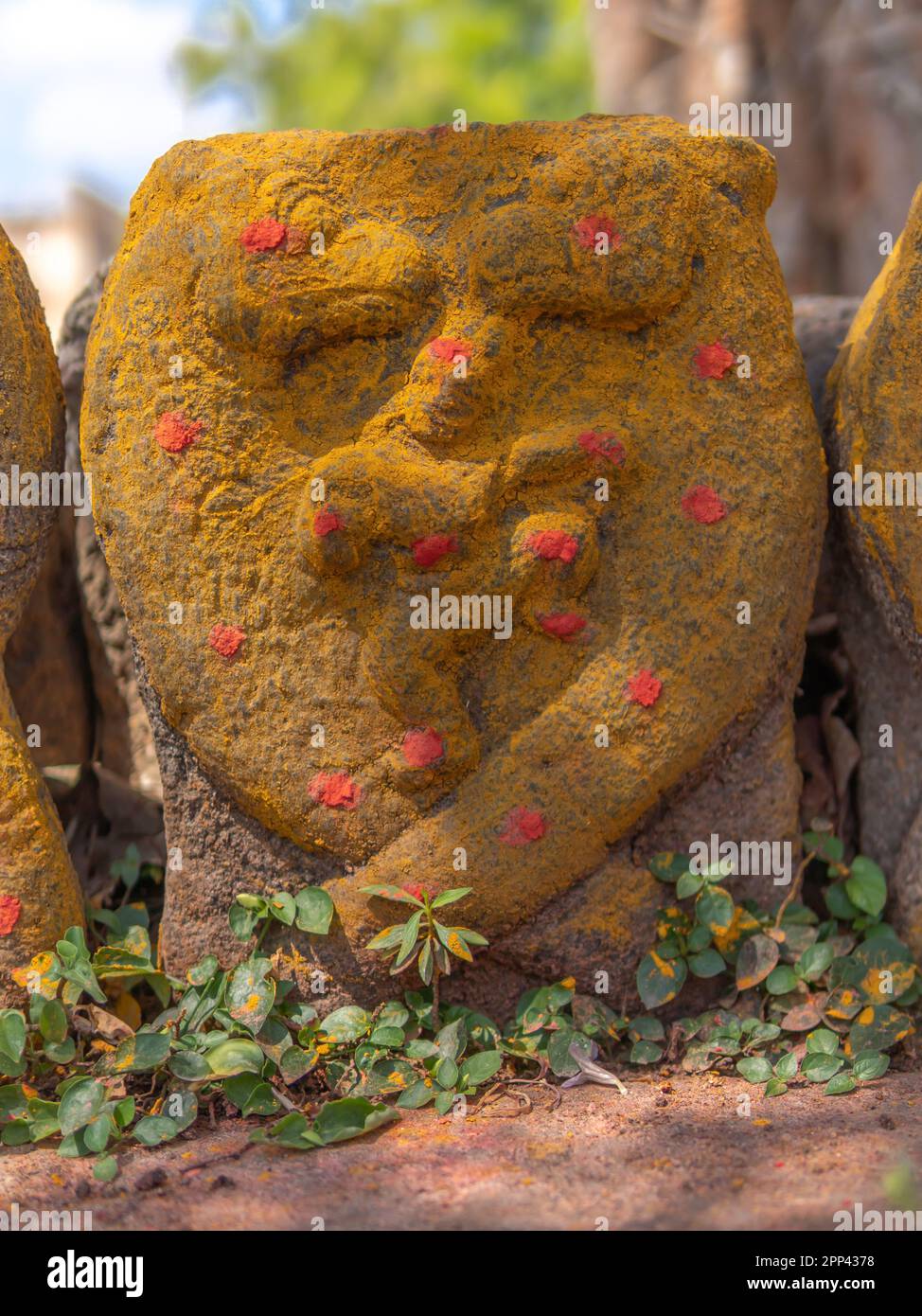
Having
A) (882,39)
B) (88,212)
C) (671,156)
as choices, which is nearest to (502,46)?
(88,212)

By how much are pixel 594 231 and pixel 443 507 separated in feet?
1.93

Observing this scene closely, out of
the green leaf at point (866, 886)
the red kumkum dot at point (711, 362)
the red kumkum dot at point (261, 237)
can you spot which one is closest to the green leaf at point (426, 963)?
the green leaf at point (866, 886)

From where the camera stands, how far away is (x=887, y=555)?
2.48 m

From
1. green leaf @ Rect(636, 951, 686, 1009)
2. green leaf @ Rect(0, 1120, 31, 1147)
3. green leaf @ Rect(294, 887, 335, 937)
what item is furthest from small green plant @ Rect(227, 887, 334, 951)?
green leaf @ Rect(636, 951, 686, 1009)

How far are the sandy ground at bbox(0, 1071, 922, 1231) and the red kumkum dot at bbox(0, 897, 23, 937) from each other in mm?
385

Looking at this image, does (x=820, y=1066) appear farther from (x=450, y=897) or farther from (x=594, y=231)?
(x=594, y=231)

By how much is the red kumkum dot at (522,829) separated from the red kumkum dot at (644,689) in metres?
0.29

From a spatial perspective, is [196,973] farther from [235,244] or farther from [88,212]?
[88,212]

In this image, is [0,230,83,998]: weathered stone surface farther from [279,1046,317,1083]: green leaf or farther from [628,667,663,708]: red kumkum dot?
[628,667,663,708]: red kumkum dot

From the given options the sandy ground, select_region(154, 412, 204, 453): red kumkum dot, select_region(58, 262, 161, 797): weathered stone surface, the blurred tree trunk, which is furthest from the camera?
the blurred tree trunk

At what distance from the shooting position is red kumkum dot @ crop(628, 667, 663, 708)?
2.33 meters

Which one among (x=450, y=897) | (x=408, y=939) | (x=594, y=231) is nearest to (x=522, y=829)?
(x=450, y=897)

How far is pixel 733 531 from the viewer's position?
240 cm

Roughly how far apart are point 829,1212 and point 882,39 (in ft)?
20.0
